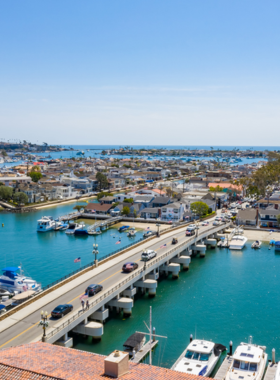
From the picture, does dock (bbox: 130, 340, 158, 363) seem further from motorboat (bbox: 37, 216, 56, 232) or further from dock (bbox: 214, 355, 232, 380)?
motorboat (bbox: 37, 216, 56, 232)

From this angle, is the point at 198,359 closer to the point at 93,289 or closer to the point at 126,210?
the point at 93,289

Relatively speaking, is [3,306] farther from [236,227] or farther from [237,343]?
[236,227]

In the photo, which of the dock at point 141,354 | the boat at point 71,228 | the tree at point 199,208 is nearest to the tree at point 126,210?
the boat at point 71,228

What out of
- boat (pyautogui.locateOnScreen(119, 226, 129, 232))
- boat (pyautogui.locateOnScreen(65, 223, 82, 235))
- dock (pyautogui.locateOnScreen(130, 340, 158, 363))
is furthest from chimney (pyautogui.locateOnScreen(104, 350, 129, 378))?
boat (pyautogui.locateOnScreen(119, 226, 129, 232))

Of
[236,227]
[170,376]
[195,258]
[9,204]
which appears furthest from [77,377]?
[9,204]

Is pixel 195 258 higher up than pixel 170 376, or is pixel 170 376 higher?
pixel 170 376

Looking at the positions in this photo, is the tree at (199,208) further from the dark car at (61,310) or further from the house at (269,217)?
the dark car at (61,310)
